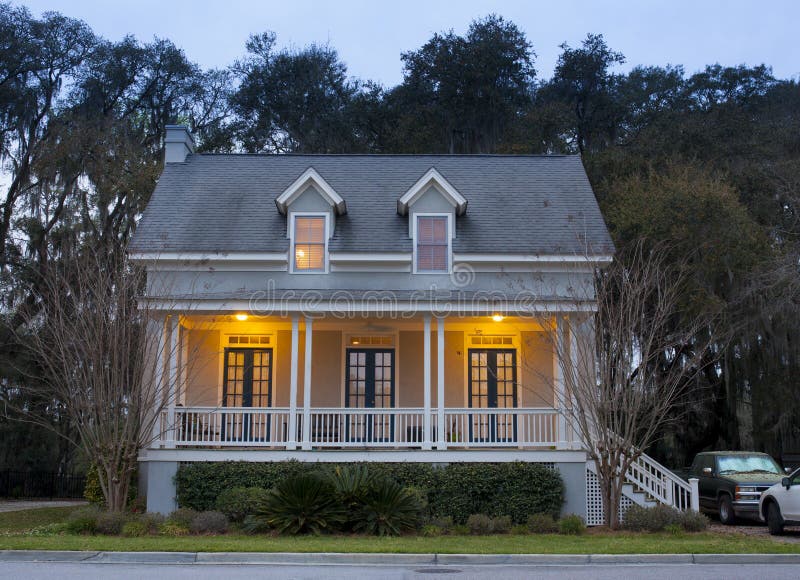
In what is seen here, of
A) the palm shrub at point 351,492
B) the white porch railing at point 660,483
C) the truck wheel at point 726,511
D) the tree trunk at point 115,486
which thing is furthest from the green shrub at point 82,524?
the truck wheel at point 726,511

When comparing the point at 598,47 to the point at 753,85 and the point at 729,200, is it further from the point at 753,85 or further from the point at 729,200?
the point at 729,200

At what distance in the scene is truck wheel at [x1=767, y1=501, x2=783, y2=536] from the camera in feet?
55.1

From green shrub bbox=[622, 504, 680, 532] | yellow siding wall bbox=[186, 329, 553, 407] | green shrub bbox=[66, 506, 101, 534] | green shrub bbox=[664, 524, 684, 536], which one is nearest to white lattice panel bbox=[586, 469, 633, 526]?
green shrub bbox=[622, 504, 680, 532]

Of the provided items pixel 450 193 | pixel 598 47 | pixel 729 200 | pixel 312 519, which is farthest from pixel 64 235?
pixel 598 47

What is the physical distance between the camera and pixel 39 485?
30.7 metres

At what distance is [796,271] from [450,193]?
10.1 metres

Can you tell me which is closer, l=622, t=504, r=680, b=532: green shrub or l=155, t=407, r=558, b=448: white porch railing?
l=622, t=504, r=680, b=532: green shrub

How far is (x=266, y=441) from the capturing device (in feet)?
64.5

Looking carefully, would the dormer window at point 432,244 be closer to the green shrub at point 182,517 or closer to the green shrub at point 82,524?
the green shrub at point 182,517

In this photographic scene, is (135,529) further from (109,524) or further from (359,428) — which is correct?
(359,428)

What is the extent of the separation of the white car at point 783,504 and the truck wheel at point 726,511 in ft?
5.24

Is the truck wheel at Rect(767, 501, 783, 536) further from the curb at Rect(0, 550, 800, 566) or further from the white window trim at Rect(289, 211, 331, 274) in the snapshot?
the white window trim at Rect(289, 211, 331, 274)

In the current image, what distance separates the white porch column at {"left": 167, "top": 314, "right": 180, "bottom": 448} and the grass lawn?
379 centimetres

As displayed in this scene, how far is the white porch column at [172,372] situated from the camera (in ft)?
60.3
